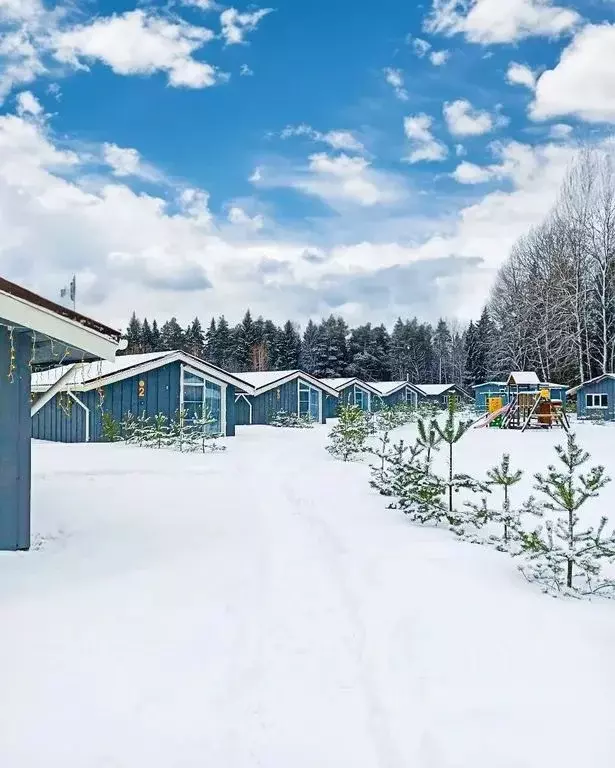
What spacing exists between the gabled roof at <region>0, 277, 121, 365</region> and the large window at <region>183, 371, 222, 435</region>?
1430 centimetres

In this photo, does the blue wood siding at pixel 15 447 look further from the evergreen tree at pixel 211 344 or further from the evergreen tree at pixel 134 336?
the evergreen tree at pixel 211 344

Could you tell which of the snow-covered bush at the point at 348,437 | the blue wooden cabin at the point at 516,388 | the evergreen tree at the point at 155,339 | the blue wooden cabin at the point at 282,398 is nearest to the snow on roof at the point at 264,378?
the blue wooden cabin at the point at 282,398

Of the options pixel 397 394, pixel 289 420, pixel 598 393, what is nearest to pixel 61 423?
pixel 289 420

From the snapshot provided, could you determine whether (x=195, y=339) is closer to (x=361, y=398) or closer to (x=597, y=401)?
(x=361, y=398)

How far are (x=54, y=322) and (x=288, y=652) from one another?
3.70 metres

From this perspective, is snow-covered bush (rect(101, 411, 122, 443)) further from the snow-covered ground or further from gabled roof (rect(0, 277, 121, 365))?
gabled roof (rect(0, 277, 121, 365))

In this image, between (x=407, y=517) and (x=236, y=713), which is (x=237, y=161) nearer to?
(x=407, y=517)

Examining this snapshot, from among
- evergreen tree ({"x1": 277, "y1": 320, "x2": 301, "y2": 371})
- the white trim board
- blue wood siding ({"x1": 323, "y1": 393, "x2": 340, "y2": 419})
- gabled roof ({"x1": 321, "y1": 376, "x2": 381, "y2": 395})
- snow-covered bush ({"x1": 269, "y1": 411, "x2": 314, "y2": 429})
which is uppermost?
evergreen tree ({"x1": 277, "y1": 320, "x2": 301, "y2": 371})

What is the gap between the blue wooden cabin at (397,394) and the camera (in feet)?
132

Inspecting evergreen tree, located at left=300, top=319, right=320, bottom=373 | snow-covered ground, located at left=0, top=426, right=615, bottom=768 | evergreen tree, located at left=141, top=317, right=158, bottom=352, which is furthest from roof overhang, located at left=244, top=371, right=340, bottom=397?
evergreen tree, located at left=141, top=317, right=158, bottom=352

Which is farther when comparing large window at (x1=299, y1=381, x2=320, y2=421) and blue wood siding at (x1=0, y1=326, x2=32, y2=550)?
large window at (x1=299, y1=381, x2=320, y2=421)

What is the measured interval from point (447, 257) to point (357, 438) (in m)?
17.4

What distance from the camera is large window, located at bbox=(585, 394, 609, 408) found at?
3139cm

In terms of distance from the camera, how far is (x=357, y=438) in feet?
50.2
